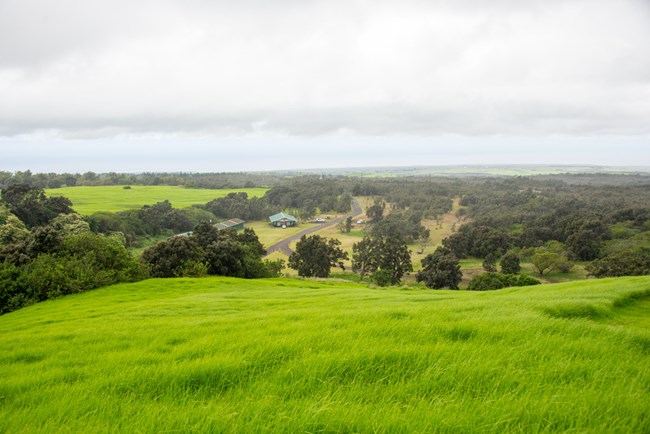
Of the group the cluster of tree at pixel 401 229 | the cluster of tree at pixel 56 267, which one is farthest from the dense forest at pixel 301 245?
the cluster of tree at pixel 401 229

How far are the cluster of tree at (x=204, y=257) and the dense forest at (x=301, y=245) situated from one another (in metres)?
0.11

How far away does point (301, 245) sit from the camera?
162ft

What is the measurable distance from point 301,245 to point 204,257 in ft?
55.8

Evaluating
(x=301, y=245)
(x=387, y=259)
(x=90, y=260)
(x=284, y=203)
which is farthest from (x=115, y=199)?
(x=90, y=260)

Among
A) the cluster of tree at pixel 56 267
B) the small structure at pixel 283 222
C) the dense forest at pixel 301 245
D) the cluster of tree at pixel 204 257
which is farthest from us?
the small structure at pixel 283 222

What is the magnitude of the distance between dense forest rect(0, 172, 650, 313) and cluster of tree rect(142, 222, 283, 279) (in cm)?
11

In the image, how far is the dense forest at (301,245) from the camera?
24984 millimetres

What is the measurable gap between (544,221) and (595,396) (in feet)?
279

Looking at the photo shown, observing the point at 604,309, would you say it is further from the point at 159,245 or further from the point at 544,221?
the point at 544,221

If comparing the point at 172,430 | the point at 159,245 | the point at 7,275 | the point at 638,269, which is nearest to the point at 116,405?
the point at 172,430

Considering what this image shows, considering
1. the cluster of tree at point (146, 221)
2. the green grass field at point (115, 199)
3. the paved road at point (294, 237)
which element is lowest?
the paved road at point (294, 237)

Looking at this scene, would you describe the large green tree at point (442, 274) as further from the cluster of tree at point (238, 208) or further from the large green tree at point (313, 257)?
the cluster of tree at point (238, 208)

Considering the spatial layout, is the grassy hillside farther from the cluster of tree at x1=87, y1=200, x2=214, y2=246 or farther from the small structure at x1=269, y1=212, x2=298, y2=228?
the small structure at x1=269, y1=212, x2=298, y2=228

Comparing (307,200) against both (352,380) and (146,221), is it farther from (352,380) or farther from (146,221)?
(352,380)
